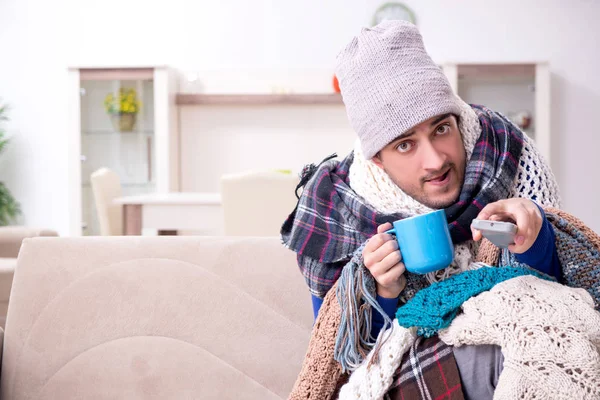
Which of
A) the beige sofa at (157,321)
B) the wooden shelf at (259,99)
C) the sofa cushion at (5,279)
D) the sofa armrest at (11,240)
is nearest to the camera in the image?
the beige sofa at (157,321)

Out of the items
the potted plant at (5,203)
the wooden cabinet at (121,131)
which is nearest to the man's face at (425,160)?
the wooden cabinet at (121,131)

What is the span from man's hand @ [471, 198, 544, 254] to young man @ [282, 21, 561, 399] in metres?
0.11

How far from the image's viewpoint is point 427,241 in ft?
3.38

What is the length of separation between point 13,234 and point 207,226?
92 cm

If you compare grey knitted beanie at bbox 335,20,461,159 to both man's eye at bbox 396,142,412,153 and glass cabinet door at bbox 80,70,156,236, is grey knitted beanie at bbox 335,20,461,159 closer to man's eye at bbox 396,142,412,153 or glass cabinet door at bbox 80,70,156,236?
man's eye at bbox 396,142,412,153

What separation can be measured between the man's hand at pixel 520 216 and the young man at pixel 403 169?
106 millimetres

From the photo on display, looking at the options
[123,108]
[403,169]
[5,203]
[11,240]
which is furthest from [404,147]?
[5,203]

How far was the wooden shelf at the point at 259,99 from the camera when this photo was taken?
5250 millimetres

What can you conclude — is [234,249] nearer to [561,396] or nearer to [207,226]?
[561,396]

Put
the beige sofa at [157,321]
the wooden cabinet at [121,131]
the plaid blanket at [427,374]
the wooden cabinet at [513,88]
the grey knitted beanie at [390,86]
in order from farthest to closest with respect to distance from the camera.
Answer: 1. the wooden cabinet at [121,131]
2. the wooden cabinet at [513,88]
3. the beige sofa at [157,321]
4. the grey knitted beanie at [390,86]
5. the plaid blanket at [427,374]

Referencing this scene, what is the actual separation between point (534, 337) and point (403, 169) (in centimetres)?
40

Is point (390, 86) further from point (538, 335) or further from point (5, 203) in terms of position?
point (5, 203)

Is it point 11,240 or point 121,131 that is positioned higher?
point 121,131

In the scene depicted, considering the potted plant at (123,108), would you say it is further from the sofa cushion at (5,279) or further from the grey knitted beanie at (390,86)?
the grey knitted beanie at (390,86)
